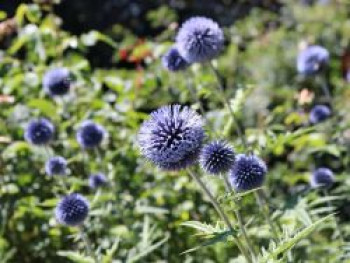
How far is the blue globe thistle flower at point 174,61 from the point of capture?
11.7 feet

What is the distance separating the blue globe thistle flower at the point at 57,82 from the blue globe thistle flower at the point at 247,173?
1498mm

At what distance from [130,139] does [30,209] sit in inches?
34.0

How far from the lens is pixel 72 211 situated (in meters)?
2.92

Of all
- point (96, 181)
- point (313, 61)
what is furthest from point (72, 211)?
point (313, 61)

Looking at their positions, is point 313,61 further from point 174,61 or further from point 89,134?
point 89,134

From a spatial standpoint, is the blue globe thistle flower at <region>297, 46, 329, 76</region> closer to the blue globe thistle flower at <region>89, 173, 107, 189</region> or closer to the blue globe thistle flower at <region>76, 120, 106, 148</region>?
the blue globe thistle flower at <region>76, 120, 106, 148</region>

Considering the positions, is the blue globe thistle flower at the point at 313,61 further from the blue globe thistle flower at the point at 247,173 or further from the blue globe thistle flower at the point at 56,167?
the blue globe thistle flower at the point at 56,167

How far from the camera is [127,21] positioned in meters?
10.9

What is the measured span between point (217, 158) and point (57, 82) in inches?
64.5

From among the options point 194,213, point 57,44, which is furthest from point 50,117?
point 194,213

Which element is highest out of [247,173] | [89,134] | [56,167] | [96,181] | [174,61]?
[174,61]

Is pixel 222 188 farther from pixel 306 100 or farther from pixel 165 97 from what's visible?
pixel 165 97

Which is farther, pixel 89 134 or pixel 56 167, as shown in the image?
pixel 89 134

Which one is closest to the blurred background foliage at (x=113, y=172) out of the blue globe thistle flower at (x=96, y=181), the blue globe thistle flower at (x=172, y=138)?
the blue globe thistle flower at (x=96, y=181)
